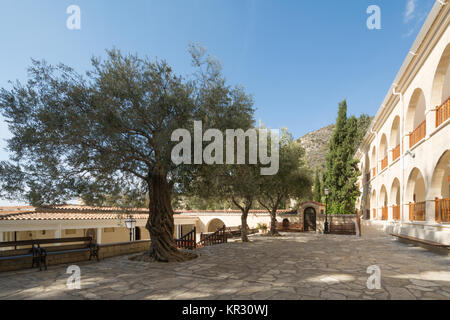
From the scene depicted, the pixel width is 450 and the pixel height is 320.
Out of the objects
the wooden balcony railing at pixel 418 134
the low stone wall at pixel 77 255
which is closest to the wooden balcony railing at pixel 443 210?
the wooden balcony railing at pixel 418 134

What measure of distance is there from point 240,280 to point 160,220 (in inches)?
160

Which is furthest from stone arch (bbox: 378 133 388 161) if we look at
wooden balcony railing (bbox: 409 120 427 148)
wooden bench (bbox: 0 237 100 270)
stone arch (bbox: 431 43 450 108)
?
wooden bench (bbox: 0 237 100 270)

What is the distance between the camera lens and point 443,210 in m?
9.98

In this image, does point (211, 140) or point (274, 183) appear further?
point (274, 183)

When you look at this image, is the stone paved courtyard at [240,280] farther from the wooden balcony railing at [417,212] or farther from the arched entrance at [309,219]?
the arched entrance at [309,219]

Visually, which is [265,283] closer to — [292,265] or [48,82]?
[292,265]

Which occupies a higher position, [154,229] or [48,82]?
[48,82]

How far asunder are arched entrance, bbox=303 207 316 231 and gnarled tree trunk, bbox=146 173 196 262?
Result: 19667 millimetres

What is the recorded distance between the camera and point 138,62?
854cm

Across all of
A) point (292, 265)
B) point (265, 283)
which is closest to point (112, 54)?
point (265, 283)

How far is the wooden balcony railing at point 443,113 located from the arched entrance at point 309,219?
1704 cm

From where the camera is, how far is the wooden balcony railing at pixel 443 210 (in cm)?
980

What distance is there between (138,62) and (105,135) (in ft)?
9.20

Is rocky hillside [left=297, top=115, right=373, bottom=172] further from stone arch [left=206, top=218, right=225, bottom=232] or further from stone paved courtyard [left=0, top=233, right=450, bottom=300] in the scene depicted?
stone paved courtyard [left=0, top=233, right=450, bottom=300]
